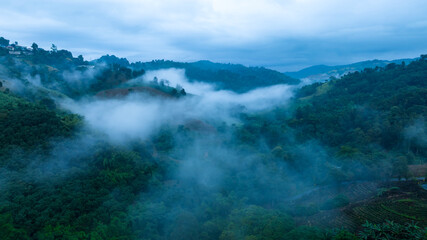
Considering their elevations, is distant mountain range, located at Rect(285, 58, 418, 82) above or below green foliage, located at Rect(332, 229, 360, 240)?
above

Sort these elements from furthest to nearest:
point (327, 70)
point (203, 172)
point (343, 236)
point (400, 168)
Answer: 1. point (327, 70)
2. point (203, 172)
3. point (400, 168)
4. point (343, 236)

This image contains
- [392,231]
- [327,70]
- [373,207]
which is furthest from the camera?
[327,70]

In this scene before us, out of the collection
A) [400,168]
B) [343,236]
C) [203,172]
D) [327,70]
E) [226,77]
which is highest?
[327,70]

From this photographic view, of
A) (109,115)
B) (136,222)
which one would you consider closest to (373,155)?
(136,222)

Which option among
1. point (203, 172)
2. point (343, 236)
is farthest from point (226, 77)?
point (343, 236)

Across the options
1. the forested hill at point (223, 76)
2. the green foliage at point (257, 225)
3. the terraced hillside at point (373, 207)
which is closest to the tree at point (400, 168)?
the terraced hillside at point (373, 207)

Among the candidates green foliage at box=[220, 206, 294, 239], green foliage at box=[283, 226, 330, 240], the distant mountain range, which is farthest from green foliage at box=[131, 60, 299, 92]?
green foliage at box=[283, 226, 330, 240]

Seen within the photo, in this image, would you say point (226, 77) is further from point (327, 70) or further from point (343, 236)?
point (343, 236)

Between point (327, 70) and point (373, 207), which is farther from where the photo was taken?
point (327, 70)

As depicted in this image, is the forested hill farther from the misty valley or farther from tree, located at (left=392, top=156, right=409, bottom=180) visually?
tree, located at (left=392, top=156, right=409, bottom=180)
